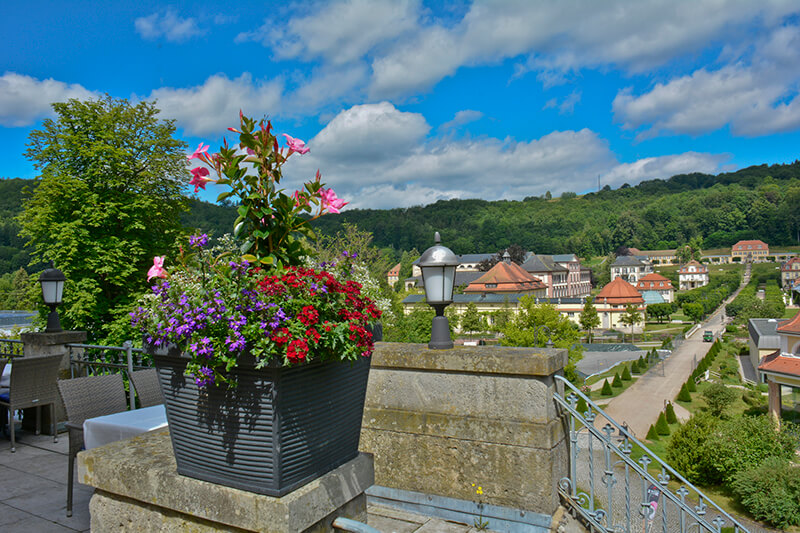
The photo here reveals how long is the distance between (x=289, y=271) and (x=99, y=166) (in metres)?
19.9

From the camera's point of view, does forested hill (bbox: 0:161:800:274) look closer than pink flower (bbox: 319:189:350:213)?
No

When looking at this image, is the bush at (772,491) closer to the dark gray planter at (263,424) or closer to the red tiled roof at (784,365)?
the red tiled roof at (784,365)

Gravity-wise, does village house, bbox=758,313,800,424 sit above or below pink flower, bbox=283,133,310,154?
below

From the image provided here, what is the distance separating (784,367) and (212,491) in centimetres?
2954

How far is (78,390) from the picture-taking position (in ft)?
12.6

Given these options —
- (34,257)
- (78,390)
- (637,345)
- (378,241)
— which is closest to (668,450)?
(78,390)

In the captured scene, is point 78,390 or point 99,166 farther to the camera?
point 99,166

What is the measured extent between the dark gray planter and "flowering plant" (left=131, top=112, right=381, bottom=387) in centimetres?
8

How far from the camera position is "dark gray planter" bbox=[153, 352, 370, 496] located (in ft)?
5.50

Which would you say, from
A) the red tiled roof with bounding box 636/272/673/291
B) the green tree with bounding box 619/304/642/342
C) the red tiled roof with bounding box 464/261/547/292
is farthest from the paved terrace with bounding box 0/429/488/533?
the red tiled roof with bounding box 636/272/673/291

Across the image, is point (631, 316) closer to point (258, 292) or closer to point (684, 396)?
point (684, 396)

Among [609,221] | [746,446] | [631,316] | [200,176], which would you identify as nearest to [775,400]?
[746,446]

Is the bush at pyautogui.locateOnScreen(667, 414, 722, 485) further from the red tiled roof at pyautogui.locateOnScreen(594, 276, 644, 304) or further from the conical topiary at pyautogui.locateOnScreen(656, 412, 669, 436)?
the red tiled roof at pyautogui.locateOnScreen(594, 276, 644, 304)

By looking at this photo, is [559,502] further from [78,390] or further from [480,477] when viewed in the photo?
[78,390]
